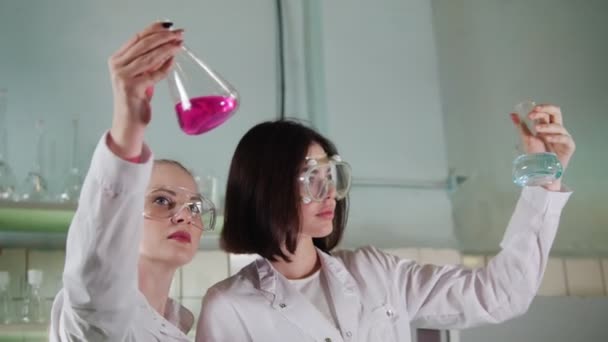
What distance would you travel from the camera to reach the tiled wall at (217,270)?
6.91ft

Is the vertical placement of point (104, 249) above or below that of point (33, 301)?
above

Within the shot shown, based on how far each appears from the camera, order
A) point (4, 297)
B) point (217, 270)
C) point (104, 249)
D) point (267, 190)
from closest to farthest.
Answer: point (104, 249) < point (267, 190) < point (4, 297) < point (217, 270)

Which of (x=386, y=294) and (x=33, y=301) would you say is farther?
(x=33, y=301)

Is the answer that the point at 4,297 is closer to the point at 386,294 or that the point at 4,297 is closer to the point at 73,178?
the point at 73,178

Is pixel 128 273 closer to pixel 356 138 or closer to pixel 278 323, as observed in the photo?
pixel 278 323

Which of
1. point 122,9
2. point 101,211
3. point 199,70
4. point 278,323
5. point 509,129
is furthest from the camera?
point 509,129

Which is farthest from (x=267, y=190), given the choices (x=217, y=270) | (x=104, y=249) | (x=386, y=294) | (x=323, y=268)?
(x=217, y=270)

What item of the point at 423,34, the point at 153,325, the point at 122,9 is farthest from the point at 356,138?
the point at 153,325

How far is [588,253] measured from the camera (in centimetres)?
255

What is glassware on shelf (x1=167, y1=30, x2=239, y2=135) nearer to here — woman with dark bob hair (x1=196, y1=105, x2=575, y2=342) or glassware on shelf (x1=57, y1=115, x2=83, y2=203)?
woman with dark bob hair (x1=196, y1=105, x2=575, y2=342)

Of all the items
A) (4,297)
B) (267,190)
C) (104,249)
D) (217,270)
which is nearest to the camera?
(104,249)

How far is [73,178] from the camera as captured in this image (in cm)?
212

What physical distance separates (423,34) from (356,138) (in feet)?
1.71

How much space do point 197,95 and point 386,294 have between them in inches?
22.3
